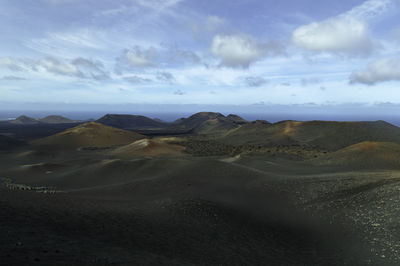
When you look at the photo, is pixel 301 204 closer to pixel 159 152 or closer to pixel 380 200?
pixel 380 200

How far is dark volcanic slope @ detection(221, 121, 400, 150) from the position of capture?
6562 centimetres

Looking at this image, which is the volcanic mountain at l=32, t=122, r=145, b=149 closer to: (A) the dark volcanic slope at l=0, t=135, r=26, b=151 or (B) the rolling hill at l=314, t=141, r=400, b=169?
(A) the dark volcanic slope at l=0, t=135, r=26, b=151

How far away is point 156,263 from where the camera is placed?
32.5 ft

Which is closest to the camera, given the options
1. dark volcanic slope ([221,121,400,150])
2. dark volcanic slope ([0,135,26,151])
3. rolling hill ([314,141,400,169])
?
rolling hill ([314,141,400,169])

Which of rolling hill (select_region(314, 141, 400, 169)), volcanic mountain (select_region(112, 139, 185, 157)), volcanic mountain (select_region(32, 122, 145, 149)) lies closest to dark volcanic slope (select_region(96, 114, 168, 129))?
volcanic mountain (select_region(32, 122, 145, 149))

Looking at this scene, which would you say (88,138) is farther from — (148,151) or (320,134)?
(320,134)

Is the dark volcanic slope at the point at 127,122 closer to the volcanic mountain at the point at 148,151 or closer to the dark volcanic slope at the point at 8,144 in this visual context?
the dark volcanic slope at the point at 8,144

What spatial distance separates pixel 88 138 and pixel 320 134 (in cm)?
6507

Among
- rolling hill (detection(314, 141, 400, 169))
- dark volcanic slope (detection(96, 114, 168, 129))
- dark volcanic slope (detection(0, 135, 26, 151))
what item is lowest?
dark volcanic slope (detection(0, 135, 26, 151))

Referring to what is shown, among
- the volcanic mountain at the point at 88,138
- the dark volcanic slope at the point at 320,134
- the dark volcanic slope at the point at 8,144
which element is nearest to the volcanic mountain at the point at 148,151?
the volcanic mountain at the point at 88,138

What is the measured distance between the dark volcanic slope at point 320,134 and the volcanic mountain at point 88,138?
34106mm

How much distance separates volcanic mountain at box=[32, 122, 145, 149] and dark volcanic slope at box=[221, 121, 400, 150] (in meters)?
34.1

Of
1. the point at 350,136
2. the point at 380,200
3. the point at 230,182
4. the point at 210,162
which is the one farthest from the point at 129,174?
the point at 350,136

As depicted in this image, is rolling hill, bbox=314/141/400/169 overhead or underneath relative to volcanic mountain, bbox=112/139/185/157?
overhead
